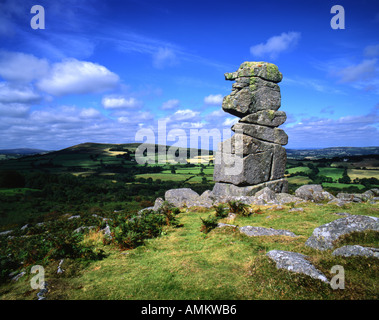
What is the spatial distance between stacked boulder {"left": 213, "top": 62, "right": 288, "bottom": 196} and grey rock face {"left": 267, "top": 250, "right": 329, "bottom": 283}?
15.6 metres

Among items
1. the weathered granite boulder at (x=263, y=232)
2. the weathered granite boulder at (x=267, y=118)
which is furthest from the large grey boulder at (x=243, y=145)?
the weathered granite boulder at (x=263, y=232)

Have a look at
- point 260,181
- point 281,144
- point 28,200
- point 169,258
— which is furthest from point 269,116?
point 28,200

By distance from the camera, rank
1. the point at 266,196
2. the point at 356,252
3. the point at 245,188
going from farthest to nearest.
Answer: the point at 245,188 → the point at 266,196 → the point at 356,252

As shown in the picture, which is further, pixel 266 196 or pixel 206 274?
pixel 266 196

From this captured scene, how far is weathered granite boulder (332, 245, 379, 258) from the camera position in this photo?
23.0 feet

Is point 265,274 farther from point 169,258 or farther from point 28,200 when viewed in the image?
point 28,200

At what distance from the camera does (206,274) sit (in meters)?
7.69

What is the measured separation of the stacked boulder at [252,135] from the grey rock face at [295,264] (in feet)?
51.2

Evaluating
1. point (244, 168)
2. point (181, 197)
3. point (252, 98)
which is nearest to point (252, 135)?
point (244, 168)

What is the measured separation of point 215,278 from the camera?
290 inches

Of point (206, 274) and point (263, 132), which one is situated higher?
point (263, 132)

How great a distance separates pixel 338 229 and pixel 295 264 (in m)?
3.20

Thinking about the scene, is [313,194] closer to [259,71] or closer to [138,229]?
[259,71]
